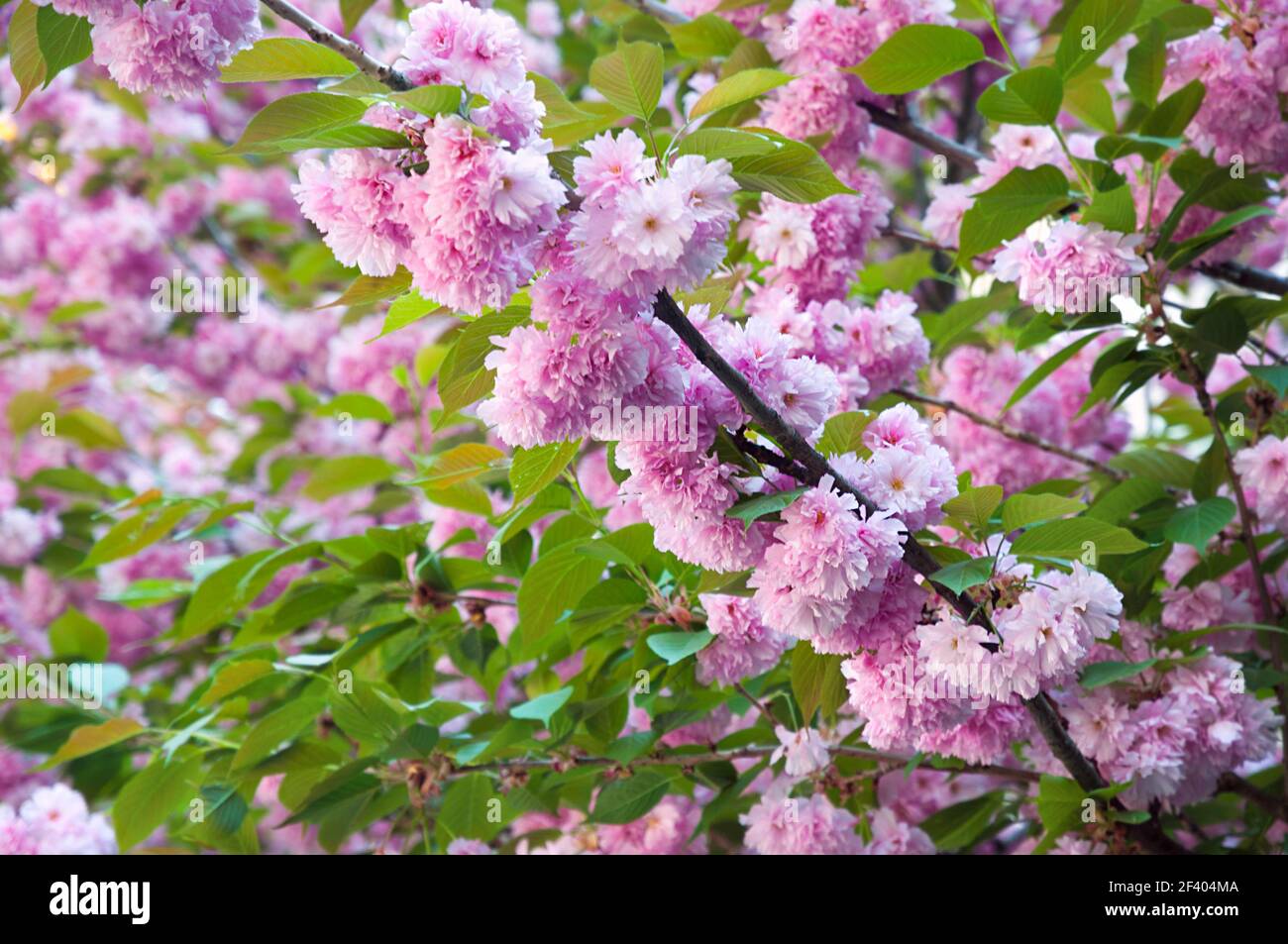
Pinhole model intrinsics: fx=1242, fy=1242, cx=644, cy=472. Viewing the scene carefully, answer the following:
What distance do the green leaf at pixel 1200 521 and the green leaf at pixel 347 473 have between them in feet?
3.79

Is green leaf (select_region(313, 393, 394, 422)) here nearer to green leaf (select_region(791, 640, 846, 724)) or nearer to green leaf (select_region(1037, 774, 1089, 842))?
green leaf (select_region(791, 640, 846, 724))

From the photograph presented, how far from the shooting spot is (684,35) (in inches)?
68.1

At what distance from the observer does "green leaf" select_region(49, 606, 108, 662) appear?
2250mm

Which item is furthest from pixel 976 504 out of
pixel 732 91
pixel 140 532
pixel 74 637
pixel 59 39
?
pixel 74 637

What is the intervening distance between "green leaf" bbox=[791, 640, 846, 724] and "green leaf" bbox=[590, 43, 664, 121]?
0.55m

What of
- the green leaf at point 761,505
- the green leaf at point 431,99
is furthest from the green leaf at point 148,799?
the green leaf at point 431,99

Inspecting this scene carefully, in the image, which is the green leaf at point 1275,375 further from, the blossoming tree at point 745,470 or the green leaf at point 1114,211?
the green leaf at point 1114,211

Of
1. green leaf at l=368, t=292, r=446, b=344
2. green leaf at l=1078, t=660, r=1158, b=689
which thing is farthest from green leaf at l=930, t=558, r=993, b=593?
green leaf at l=368, t=292, r=446, b=344

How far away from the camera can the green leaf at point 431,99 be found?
0.85 m
